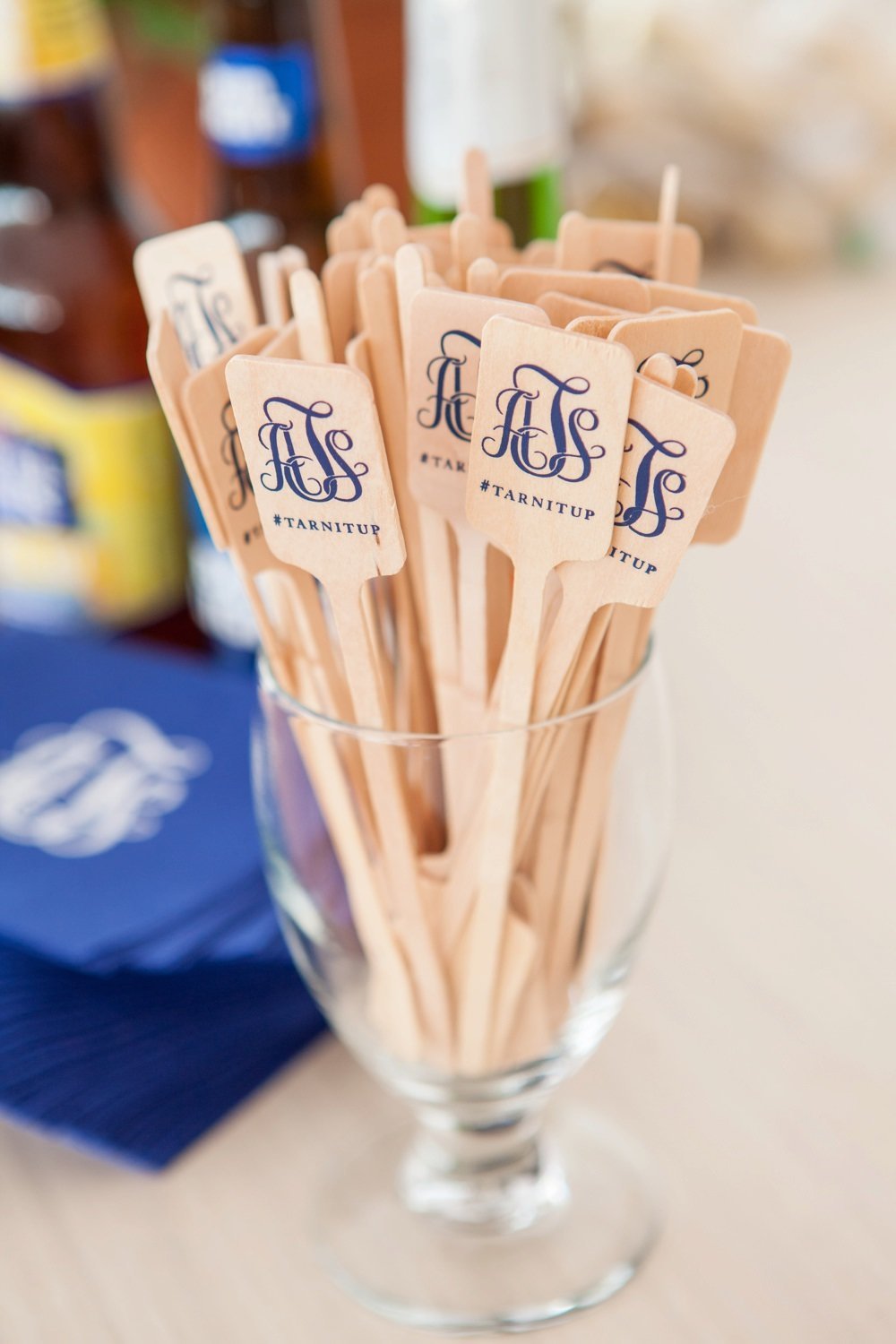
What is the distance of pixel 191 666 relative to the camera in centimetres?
61

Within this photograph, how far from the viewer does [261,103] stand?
0.61 meters

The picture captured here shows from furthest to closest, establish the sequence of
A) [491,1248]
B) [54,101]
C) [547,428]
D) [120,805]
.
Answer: [54,101], [120,805], [491,1248], [547,428]

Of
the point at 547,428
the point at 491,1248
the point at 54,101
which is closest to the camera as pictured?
the point at 547,428

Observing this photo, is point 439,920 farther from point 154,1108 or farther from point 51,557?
point 51,557

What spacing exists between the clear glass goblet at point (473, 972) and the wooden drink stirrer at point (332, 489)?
21 millimetres

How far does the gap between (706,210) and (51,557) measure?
0.57 metres

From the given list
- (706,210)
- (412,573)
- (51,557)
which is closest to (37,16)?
(51,557)

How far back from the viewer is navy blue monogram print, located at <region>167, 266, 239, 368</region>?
35 centimetres

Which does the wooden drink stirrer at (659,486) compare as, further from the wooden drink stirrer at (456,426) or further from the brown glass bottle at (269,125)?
the brown glass bottle at (269,125)

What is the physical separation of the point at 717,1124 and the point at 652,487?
24cm

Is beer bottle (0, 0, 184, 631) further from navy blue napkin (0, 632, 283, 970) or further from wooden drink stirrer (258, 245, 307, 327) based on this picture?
wooden drink stirrer (258, 245, 307, 327)

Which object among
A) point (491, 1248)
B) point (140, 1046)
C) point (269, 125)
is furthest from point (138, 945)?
point (269, 125)

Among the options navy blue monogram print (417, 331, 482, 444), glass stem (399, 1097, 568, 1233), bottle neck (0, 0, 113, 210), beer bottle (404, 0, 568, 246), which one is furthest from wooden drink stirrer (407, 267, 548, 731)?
Answer: bottle neck (0, 0, 113, 210)

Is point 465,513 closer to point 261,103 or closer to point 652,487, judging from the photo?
point 652,487
